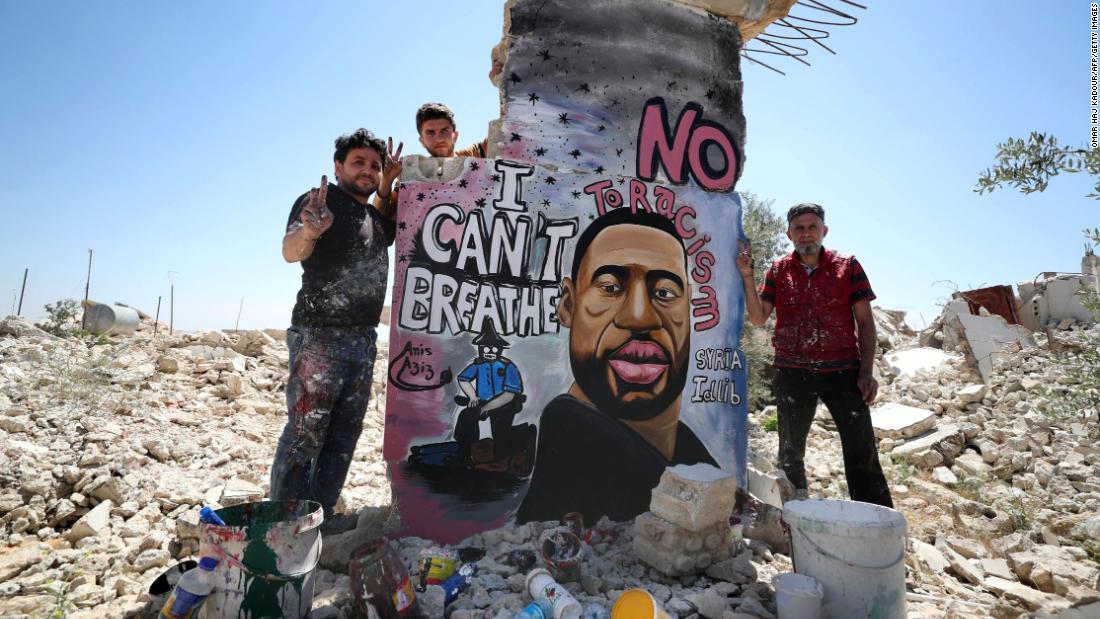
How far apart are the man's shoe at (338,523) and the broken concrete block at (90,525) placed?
1.57m

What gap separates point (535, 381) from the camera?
3676mm

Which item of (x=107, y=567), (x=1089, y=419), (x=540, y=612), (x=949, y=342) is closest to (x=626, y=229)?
(x=540, y=612)

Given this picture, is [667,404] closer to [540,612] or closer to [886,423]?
[540,612]

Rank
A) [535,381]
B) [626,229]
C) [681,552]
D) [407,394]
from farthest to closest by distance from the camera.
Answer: [626,229] → [535,381] → [407,394] → [681,552]

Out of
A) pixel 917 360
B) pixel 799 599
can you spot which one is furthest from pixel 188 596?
pixel 917 360

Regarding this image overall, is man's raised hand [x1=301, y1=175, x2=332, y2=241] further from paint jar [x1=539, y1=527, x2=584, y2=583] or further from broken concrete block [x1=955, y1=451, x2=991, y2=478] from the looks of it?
broken concrete block [x1=955, y1=451, x2=991, y2=478]

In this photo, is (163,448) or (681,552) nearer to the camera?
(681,552)

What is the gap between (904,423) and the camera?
22.9ft

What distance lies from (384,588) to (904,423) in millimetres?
6980

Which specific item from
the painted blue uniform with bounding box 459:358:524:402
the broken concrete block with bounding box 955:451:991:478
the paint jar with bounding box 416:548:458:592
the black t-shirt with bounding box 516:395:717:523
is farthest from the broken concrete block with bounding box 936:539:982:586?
the paint jar with bounding box 416:548:458:592

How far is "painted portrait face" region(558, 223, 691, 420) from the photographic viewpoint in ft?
12.6

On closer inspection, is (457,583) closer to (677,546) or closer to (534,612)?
(534,612)

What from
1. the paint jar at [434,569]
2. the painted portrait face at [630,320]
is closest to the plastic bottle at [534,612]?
the paint jar at [434,569]

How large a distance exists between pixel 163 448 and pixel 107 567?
165cm
